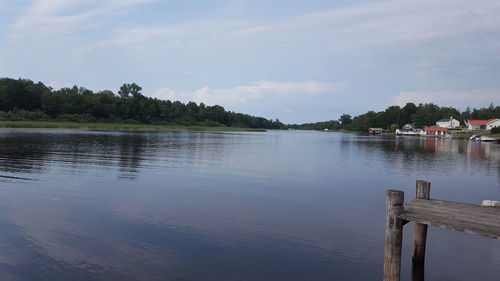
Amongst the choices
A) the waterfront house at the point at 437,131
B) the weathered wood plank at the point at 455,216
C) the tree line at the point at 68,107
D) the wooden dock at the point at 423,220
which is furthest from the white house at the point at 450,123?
the wooden dock at the point at 423,220

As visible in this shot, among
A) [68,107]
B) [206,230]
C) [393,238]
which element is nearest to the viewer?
[393,238]

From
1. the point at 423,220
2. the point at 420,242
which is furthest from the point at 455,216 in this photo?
the point at 420,242

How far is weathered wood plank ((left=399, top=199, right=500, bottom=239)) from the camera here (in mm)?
7746

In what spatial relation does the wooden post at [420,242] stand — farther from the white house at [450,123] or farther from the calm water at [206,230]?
the white house at [450,123]

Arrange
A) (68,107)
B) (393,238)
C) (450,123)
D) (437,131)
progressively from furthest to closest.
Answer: (450,123) < (437,131) < (68,107) < (393,238)

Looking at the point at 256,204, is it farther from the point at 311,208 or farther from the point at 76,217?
the point at 76,217

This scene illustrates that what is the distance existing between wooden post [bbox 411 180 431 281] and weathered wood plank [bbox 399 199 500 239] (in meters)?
0.31

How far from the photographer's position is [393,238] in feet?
26.8

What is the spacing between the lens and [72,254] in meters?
10.1

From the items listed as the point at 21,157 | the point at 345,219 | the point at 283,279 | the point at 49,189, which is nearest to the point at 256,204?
the point at 345,219

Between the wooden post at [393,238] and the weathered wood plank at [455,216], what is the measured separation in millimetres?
177

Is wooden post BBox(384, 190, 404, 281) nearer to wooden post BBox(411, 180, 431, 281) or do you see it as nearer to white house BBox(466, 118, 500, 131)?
wooden post BBox(411, 180, 431, 281)

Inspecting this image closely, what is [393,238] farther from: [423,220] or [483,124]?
[483,124]

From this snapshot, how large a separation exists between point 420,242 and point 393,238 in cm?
245
